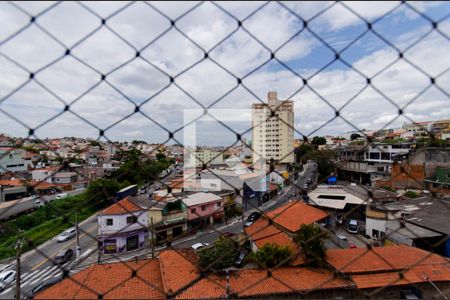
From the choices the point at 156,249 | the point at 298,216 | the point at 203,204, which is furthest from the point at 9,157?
the point at 298,216

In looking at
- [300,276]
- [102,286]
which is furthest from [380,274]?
[102,286]

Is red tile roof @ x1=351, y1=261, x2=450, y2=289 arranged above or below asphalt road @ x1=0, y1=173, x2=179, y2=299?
above

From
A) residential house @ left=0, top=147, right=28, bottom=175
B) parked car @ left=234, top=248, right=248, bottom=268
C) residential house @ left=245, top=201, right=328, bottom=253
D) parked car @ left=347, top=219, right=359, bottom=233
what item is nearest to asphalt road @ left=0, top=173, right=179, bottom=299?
residential house @ left=0, top=147, right=28, bottom=175

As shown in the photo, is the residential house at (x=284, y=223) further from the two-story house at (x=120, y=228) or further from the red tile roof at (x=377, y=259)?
the two-story house at (x=120, y=228)

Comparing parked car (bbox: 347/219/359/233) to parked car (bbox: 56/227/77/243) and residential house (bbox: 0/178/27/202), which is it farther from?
residential house (bbox: 0/178/27/202)

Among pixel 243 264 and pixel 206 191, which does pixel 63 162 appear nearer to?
pixel 243 264

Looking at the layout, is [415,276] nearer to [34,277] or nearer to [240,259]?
[240,259]
